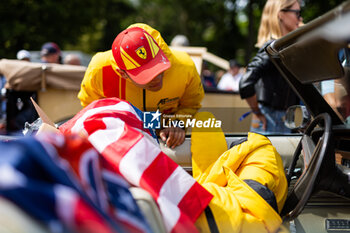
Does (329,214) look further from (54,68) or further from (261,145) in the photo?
(54,68)

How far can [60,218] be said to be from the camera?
3.11 feet

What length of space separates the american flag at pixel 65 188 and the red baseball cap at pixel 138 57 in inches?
39.3

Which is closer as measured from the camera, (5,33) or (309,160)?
(309,160)

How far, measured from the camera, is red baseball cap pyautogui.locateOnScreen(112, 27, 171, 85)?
2.13 m

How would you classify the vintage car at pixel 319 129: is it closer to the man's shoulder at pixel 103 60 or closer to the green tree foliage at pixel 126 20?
the man's shoulder at pixel 103 60

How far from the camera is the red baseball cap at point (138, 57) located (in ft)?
6.98

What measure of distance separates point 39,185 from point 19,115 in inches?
159

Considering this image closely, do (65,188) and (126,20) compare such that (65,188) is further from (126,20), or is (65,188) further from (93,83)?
(126,20)

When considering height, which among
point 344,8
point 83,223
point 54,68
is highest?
point 344,8

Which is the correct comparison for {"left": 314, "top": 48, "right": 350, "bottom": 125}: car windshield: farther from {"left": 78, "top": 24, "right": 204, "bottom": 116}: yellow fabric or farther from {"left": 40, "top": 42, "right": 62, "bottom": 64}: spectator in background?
{"left": 40, "top": 42, "right": 62, "bottom": 64}: spectator in background

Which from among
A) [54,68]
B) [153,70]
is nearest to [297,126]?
[153,70]

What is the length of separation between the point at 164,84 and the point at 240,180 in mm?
979

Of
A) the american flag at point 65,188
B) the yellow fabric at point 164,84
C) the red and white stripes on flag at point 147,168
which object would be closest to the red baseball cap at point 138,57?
the yellow fabric at point 164,84

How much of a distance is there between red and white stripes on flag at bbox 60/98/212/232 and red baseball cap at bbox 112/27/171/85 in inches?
22.6
